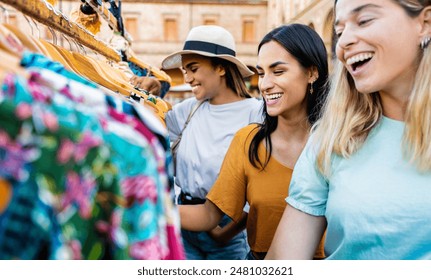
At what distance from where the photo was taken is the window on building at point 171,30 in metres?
18.8

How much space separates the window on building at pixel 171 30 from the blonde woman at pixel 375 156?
18.7 metres

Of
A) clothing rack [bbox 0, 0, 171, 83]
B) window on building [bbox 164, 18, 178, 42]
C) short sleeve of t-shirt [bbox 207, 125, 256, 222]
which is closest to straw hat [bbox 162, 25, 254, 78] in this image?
clothing rack [bbox 0, 0, 171, 83]

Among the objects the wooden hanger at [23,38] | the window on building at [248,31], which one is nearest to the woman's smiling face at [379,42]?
the wooden hanger at [23,38]

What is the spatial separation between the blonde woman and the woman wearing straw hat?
68 cm

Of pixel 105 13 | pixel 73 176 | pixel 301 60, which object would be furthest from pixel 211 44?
pixel 73 176

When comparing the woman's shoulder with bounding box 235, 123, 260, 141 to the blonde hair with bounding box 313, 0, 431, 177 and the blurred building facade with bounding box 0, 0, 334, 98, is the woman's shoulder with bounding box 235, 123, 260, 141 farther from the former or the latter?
the blurred building facade with bounding box 0, 0, 334, 98

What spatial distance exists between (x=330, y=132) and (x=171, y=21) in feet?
61.7

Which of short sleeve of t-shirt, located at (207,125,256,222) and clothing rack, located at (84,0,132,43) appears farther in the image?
clothing rack, located at (84,0,132,43)

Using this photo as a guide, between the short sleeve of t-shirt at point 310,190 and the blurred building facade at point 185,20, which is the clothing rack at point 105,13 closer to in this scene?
the short sleeve of t-shirt at point 310,190

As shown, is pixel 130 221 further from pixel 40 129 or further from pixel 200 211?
pixel 200 211

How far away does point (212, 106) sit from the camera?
1.79 metres

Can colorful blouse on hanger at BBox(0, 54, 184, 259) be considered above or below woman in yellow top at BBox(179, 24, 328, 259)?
above

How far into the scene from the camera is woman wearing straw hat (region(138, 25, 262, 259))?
5.27ft
